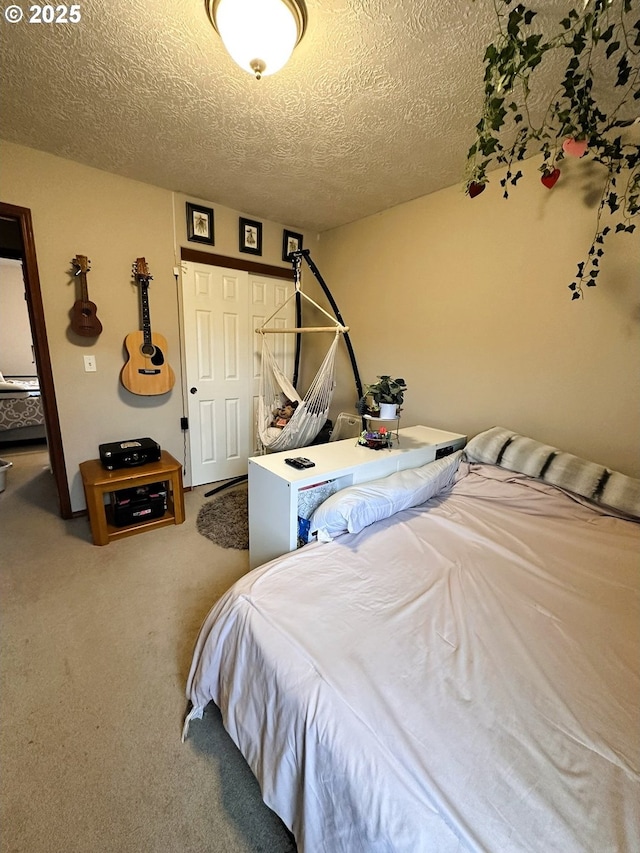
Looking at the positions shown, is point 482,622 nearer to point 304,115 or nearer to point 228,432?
point 304,115

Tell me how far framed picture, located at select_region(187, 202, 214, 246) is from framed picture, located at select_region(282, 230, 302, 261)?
688 mm

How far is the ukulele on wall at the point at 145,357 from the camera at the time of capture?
8.02ft

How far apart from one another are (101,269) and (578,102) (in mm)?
2736

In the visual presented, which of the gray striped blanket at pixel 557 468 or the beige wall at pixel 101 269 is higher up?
the beige wall at pixel 101 269

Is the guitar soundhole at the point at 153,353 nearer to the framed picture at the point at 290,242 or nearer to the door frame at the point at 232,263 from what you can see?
the door frame at the point at 232,263

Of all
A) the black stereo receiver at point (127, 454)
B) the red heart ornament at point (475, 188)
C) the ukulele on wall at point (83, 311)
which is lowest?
the black stereo receiver at point (127, 454)

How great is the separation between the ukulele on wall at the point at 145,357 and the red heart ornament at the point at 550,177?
2.47 m

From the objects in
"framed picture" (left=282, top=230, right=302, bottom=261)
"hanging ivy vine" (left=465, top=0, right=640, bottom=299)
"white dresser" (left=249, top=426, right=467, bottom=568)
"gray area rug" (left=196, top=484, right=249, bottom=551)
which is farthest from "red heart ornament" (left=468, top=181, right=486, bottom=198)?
"gray area rug" (left=196, top=484, right=249, bottom=551)

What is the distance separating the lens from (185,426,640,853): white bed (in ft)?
1.92

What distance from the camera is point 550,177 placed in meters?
Result: 1.65

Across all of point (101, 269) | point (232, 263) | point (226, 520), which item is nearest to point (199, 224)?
point (232, 263)

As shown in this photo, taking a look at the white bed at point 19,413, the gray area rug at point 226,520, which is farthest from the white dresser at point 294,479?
the white bed at point 19,413

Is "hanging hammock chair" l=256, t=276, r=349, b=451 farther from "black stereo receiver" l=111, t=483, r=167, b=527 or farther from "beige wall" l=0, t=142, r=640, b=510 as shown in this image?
"black stereo receiver" l=111, t=483, r=167, b=527

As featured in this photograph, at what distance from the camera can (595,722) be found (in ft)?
2.38
